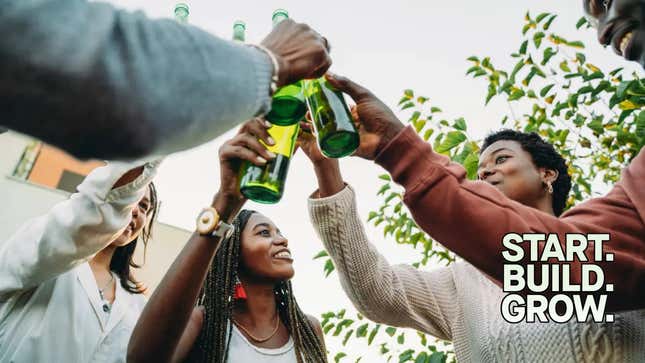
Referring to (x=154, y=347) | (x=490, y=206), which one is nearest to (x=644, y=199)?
(x=490, y=206)

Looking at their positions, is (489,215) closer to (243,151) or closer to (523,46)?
(243,151)

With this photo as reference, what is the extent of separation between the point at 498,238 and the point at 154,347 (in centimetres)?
117

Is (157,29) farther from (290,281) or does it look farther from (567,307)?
(290,281)

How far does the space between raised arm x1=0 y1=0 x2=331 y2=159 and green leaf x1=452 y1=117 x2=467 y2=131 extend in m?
2.57

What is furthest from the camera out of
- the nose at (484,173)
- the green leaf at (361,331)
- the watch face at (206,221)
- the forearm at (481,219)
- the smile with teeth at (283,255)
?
the green leaf at (361,331)

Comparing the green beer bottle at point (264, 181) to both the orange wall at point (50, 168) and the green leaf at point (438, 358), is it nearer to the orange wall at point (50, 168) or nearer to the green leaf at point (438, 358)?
the green leaf at point (438, 358)

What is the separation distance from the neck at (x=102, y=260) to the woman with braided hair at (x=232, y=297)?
419 millimetres

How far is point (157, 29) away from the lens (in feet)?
2.57

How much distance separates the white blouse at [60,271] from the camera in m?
1.59

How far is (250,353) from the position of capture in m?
2.15

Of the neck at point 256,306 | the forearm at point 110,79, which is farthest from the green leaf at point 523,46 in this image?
the forearm at point 110,79

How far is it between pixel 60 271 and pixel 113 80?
1.17m

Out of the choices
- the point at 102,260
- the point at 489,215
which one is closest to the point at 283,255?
the point at 102,260

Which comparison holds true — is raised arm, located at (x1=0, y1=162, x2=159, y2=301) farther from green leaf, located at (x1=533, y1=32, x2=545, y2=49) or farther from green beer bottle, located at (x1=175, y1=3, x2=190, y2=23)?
green leaf, located at (x1=533, y1=32, x2=545, y2=49)
